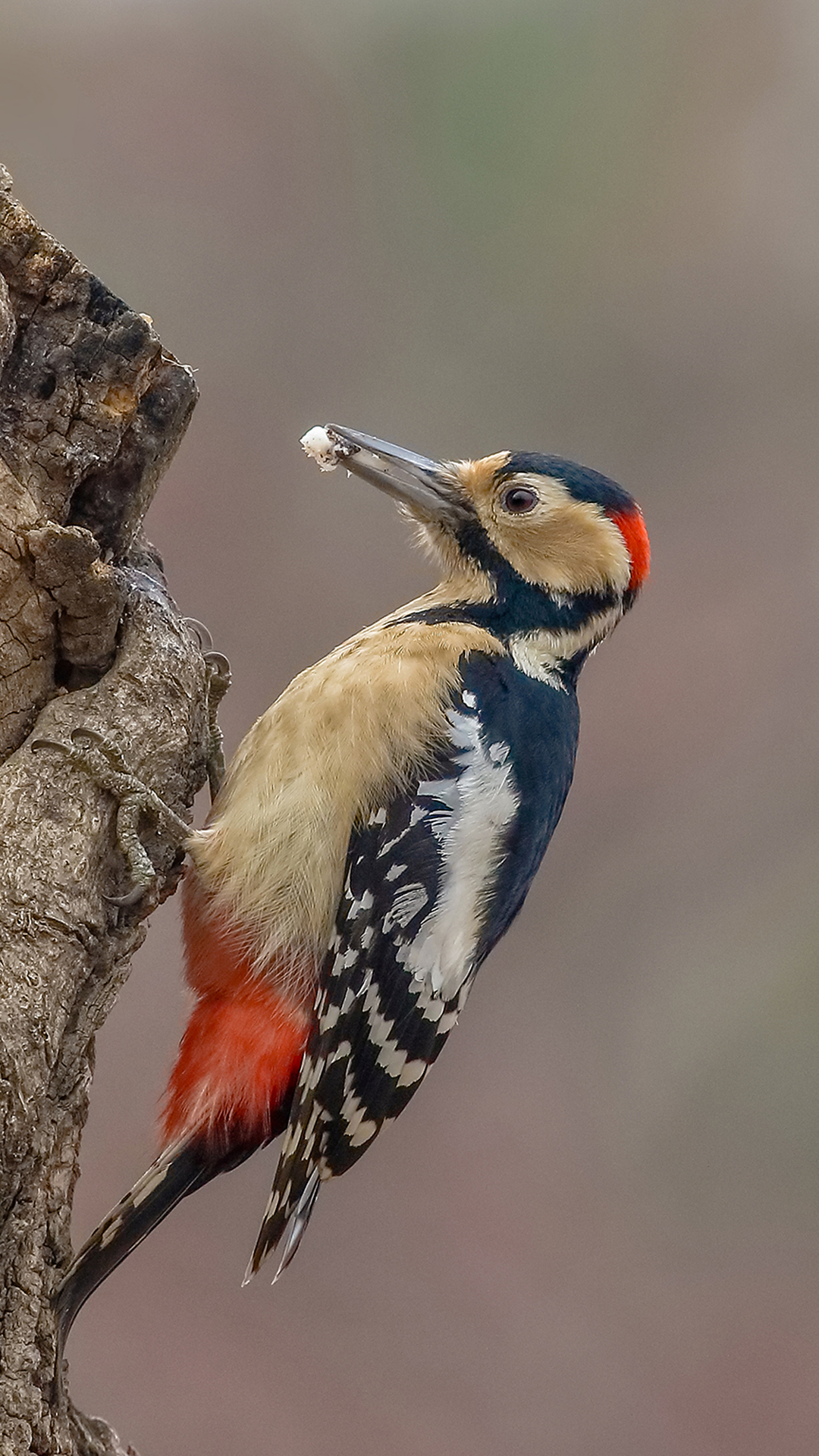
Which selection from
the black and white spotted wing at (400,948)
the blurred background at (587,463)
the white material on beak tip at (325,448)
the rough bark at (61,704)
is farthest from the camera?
the blurred background at (587,463)

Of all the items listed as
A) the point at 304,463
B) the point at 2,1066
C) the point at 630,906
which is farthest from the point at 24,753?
the point at 630,906

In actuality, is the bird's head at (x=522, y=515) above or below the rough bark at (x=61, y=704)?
above

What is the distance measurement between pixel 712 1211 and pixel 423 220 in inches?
103

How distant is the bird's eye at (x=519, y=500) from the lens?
2379mm

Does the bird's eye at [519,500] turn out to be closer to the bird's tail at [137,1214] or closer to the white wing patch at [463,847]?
the white wing patch at [463,847]

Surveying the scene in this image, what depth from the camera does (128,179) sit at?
352 cm

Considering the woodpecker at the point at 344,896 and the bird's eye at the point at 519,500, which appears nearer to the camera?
the woodpecker at the point at 344,896

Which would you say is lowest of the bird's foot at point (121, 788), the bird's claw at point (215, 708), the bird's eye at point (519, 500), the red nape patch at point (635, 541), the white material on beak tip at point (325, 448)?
the bird's foot at point (121, 788)

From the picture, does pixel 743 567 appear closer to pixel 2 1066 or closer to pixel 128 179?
pixel 128 179

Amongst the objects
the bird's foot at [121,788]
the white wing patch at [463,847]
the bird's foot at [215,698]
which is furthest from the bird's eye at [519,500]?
the bird's foot at [121,788]

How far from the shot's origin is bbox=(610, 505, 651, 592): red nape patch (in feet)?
7.93

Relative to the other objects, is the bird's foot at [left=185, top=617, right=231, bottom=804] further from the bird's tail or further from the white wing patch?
the bird's tail

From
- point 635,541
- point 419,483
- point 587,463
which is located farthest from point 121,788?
point 587,463

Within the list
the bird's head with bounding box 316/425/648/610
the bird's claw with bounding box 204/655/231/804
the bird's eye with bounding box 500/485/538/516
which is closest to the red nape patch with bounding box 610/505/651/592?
the bird's head with bounding box 316/425/648/610
